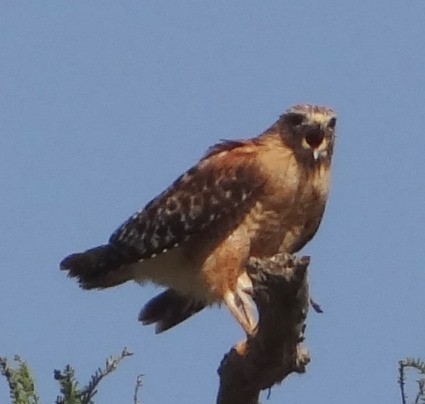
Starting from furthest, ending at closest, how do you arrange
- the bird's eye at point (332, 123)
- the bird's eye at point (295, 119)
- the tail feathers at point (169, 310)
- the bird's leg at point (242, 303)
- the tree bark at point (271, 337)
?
the tail feathers at point (169, 310)
the bird's eye at point (295, 119)
the bird's eye at point (332, 123)
the bird's leg at point (242, 303)
the tree bark at point (271, 337)

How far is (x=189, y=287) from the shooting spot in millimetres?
7586

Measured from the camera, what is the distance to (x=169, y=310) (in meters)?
7.74

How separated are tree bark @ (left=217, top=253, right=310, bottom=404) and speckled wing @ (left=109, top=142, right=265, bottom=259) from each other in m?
1.51

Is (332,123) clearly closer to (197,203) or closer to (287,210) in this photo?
(287,210)

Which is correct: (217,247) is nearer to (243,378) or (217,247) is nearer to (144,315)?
(144,315)

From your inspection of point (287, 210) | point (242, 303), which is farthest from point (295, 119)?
point (242, 303)

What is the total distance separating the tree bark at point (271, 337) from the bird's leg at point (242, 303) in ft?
3.27

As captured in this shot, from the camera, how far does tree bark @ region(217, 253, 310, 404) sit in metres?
5.24

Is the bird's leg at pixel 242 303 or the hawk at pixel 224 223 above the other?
the hawk at pixel 224 223

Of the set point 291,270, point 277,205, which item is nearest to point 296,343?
point 291,270

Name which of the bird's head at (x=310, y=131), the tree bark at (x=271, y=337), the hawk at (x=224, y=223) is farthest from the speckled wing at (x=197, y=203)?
the tree bark at (x=271, y=337)

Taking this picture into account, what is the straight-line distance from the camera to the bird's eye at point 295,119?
24.7ft

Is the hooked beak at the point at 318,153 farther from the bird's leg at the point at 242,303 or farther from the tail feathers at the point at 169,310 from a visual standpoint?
the tail feathers at the point at 169,310

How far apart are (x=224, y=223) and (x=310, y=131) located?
0.70m
